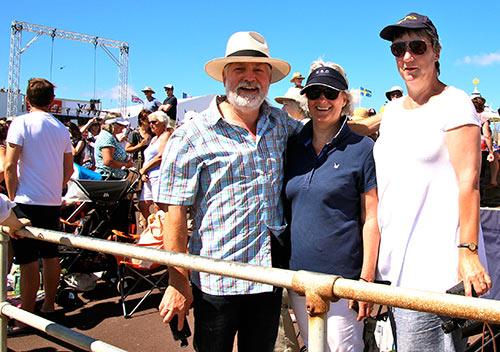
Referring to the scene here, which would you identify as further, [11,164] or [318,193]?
[11,164]

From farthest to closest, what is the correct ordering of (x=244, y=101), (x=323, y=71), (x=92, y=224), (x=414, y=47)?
(x=92, y=224) < (x=323, y=71) < (x=244, y=101) < (x=414, y=47)

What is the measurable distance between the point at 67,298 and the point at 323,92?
354 cm

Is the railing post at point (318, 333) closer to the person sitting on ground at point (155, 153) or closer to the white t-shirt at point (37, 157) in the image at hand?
the white t-shirt at point (37, 157)

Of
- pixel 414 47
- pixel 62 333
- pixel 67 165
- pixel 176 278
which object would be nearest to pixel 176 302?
pixel 176 278

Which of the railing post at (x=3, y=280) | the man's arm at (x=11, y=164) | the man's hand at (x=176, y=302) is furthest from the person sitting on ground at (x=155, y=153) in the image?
the man's hand at (x=176, y=302)

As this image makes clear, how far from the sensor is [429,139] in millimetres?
1792

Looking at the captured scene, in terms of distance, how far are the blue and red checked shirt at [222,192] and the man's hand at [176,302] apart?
3.5 inches

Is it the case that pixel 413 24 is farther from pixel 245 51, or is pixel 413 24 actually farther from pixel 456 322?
pixel 456 322

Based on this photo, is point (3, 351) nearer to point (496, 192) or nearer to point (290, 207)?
point (290, 207)

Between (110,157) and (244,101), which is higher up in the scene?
(244,101)

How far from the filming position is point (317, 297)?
4.05 feet

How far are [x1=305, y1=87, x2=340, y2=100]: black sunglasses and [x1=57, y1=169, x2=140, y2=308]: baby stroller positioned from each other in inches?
130

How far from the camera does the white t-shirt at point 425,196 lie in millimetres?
1779

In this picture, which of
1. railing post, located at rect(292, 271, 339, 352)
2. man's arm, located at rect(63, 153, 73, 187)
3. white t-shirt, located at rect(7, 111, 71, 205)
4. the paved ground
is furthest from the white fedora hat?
the paved ground
